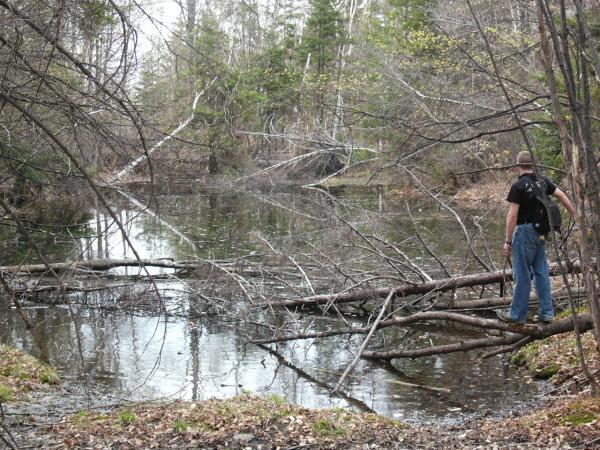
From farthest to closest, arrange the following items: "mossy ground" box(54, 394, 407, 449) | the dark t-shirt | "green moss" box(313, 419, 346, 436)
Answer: the dark t-shirt, "green moss" box(313, 419, 346, 436), "mossy ground" box(54, 394, 407, 449)

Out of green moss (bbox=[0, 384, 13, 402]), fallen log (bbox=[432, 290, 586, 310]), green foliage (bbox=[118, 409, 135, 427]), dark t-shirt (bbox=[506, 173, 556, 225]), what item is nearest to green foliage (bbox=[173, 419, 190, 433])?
green foliage (bbox=[118, 409, 135, 427])

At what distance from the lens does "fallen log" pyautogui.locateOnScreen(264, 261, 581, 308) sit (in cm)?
1081

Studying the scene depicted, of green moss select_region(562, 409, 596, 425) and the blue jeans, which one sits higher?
the blue jeans

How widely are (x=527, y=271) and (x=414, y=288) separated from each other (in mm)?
3162

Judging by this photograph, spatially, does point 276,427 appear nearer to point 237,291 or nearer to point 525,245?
point 525,245

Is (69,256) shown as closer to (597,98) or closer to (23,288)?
(23,288)

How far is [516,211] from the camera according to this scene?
788cm

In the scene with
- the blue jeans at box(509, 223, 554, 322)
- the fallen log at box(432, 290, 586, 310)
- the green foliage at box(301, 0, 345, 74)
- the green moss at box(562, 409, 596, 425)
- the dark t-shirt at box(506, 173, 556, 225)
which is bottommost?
the green moss at box(562, 409, 596, 425)

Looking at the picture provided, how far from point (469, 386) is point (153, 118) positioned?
5.12 m

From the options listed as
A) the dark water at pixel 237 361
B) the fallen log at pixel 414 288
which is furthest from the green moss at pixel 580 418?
the fallen log at pixel 414 288

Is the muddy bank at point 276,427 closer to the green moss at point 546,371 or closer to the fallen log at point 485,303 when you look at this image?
the green moss at point 546,371

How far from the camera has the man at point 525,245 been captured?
25.6ft

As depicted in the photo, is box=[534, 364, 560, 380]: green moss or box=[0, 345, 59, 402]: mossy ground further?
box=[534, 364, 560, 380]: green moss

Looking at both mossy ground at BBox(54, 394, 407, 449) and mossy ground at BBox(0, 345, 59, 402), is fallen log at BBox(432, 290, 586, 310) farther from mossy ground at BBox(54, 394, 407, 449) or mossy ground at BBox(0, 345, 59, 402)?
mossy ground at BBox(0, 345, 59, 402)
